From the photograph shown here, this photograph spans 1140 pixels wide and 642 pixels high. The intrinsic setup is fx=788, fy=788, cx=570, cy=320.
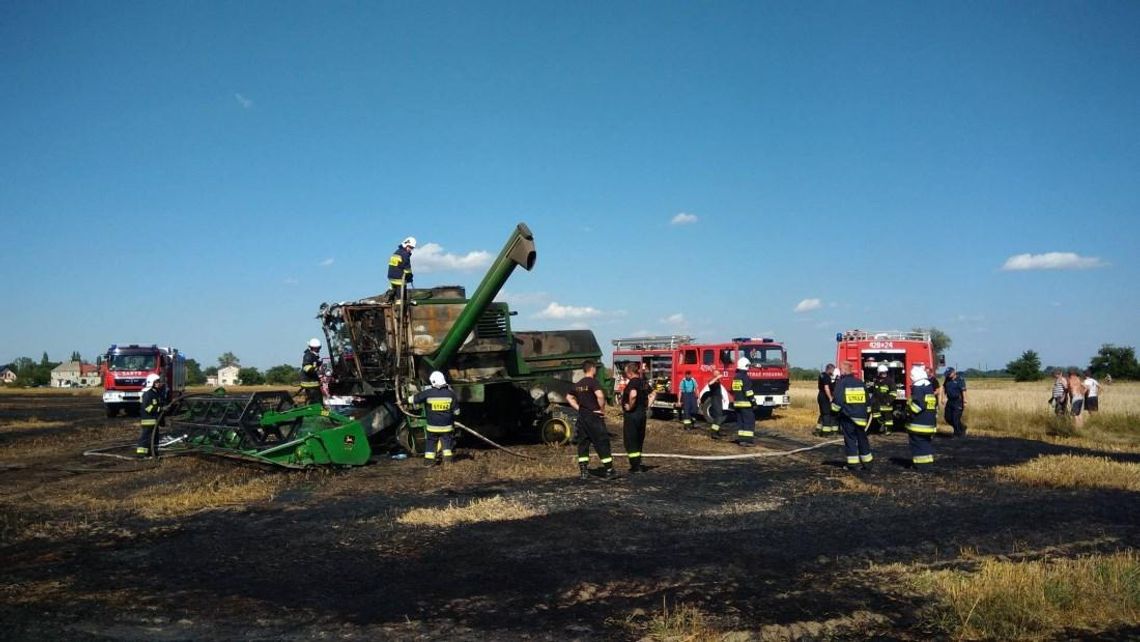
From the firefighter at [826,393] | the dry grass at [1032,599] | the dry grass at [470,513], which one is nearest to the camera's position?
the dry grass at [1032,599]

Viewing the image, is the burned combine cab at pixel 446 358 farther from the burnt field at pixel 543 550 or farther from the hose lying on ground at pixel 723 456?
the hose lying on ground at pixel 723 456

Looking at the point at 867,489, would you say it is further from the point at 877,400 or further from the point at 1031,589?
the point at 877,400

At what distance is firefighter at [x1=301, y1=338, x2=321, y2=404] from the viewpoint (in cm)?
1539

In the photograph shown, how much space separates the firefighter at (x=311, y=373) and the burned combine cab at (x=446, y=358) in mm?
355

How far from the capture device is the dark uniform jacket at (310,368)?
612 inches

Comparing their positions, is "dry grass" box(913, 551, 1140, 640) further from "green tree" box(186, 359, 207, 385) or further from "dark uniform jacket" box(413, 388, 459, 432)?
"green tree" box(186, 359, 207, 385)

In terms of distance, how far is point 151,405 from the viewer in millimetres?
13875

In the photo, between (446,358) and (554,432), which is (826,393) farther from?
(446,358)

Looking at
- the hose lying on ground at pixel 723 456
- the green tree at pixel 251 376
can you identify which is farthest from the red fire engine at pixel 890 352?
the green tree at pixel 251 376

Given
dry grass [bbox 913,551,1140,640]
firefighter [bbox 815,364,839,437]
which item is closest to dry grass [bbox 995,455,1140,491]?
Result: dry grass [bbox 913,551,1140,640]

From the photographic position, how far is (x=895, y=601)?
18.9 ft

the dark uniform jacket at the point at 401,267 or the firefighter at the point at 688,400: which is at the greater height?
the dark uniform jacket at the point at 401,267

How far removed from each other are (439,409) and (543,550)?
5894mm

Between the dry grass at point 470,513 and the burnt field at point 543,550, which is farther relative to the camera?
the dry grass at point 470,513
